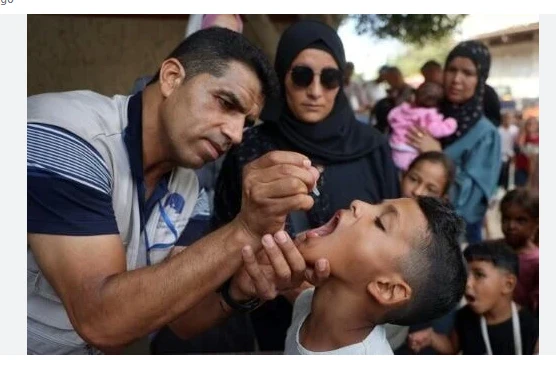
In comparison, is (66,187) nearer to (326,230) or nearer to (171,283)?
(171,283)

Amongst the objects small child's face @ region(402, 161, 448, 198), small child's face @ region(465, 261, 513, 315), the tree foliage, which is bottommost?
small child's face @ region(465, 261, 513, 315)

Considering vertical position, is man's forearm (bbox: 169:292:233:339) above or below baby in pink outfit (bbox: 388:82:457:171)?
below

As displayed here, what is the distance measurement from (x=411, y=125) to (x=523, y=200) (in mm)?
511

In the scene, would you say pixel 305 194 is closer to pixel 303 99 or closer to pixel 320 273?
pixel 320 273

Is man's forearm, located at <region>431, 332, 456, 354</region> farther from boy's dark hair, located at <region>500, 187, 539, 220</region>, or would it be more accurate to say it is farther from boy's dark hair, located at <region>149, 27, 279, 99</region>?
boy's dark hair, located at <region>149, 27, 279, 99</region>

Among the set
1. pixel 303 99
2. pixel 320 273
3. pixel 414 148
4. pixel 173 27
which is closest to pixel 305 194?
pixel 320 273

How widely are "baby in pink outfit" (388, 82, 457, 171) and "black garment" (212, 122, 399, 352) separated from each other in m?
A: 0.24

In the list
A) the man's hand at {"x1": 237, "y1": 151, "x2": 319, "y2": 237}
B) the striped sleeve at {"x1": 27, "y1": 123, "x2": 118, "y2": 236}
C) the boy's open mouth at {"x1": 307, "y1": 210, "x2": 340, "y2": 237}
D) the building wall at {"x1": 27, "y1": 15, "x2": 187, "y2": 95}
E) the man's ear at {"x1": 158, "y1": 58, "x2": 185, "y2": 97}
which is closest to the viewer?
the man's hand at {"x1": 237, "y1": 151, "x2": 319, "y2": 237}

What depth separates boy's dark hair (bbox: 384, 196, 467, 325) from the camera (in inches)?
49.5

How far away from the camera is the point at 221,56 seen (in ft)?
4.49

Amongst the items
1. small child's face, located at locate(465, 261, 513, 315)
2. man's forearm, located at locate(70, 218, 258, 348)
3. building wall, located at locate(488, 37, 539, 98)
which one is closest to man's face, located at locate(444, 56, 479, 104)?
building wall, located at locate(488, 37, 539, 98)

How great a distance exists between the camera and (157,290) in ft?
3.67

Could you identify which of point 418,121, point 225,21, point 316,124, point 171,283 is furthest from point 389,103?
point 171,283

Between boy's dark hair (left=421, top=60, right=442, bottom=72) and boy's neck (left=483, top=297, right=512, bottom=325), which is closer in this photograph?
boy's neck (left=483, top=297, right=512, bottom=325)
